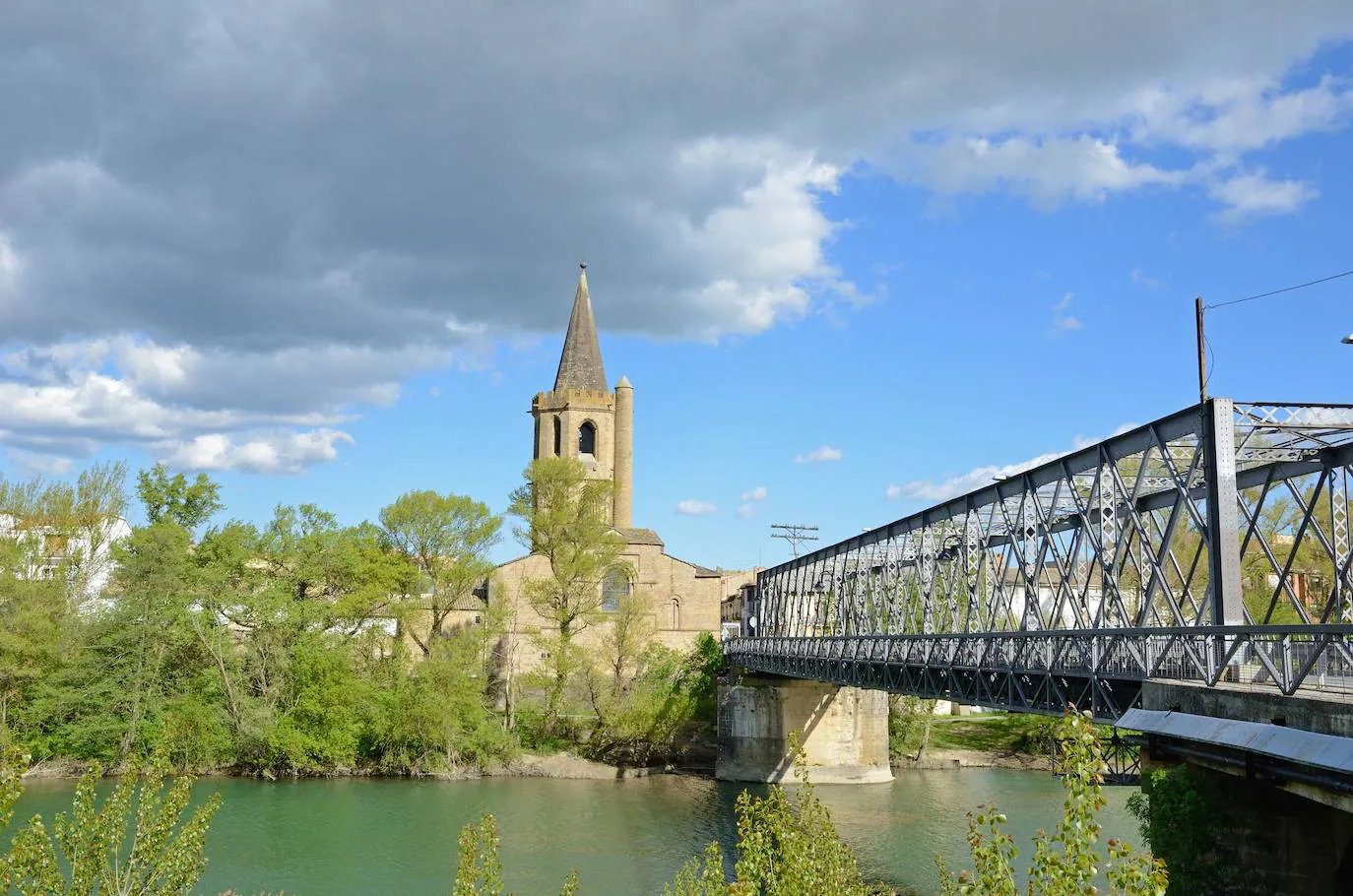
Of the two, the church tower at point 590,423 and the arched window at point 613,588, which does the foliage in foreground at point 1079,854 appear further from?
the church tower at point 590,423

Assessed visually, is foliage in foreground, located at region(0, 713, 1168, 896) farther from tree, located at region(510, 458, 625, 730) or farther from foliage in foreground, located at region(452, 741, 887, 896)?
tree, located at region(510, 458, 625, 730)

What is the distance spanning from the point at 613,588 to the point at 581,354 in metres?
18.8

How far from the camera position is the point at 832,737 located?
46375 millimetres

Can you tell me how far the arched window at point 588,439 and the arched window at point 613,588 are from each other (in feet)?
39.4

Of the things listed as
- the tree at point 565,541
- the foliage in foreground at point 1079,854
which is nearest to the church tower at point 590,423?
the tree at point 565,541

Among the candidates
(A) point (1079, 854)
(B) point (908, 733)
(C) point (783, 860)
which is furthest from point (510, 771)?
(A) point (1079, 854)

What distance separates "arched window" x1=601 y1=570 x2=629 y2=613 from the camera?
206 feet

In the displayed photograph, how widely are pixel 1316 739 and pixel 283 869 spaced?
2539cm

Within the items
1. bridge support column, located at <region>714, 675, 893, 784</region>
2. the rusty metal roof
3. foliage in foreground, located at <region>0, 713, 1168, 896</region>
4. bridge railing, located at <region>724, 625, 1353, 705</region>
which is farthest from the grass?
foliage in foreground, located at <region>0, 713, 1168, 896</region>

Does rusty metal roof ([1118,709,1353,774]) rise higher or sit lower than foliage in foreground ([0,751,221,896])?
higher

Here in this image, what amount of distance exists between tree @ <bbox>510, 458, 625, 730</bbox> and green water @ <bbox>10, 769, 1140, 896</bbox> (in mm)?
10912

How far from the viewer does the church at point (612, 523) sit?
60250 millimetres

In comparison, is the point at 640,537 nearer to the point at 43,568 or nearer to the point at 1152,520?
the point at 43,568

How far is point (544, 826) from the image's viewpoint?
115 ft
